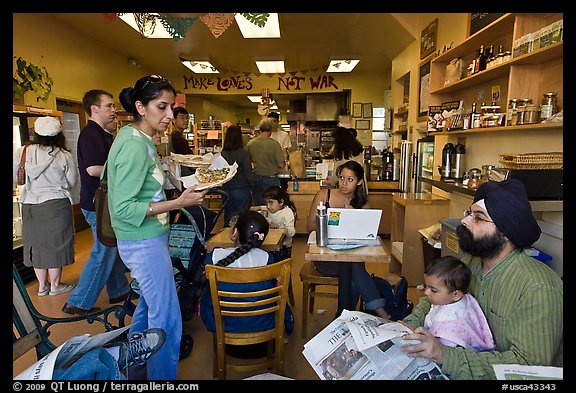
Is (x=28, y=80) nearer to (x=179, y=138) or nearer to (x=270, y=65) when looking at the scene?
(x=179, y=138)

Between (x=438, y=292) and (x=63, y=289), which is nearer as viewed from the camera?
(x=438, y=292)

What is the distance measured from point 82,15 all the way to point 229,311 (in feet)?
17.9

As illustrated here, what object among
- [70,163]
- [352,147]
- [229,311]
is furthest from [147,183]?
[352,147]

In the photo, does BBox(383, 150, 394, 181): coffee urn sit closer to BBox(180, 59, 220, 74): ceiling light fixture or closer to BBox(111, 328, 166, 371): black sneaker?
BBox(180, 59, 220, 74): ceiling light fixture

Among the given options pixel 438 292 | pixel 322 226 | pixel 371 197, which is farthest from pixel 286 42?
pixel 438 292

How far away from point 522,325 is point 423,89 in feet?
13.1

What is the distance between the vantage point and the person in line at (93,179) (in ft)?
9.93

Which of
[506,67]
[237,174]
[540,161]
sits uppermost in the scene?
[506,67]

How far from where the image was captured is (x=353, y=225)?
247cm

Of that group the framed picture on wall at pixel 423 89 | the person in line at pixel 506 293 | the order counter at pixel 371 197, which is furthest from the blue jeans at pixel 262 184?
the person in line at pixel 506 293

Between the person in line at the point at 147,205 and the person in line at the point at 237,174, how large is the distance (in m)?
2.97

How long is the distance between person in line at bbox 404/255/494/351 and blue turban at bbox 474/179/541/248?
0.80 feet

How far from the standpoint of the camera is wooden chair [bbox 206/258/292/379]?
1966 mm

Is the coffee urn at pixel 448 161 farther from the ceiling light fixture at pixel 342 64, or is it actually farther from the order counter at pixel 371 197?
the ceiling light fixture at pixel 342 64
